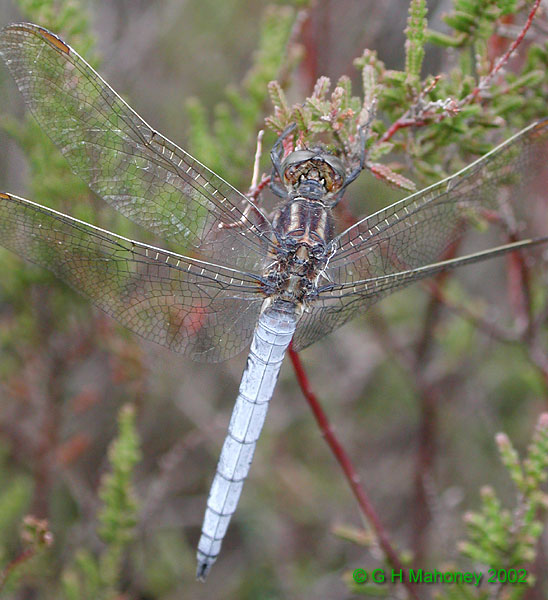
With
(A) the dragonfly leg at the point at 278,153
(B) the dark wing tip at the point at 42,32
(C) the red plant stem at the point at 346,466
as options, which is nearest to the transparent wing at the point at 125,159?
(B) the dark wing tip at the point at 42,32

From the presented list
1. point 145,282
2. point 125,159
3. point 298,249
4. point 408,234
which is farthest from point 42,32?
point 408,234

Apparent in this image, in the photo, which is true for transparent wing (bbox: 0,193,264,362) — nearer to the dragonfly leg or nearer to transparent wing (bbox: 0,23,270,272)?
transparent wing (bbox: 0,23,270,272)

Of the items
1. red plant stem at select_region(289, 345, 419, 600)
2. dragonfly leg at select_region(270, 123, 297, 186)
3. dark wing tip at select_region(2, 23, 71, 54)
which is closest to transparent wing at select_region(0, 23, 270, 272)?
dark wing tip at select_region(2, 23, 71, 54)

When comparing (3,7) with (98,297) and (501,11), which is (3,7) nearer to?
(98,297)

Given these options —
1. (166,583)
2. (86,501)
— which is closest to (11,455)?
(86,501)

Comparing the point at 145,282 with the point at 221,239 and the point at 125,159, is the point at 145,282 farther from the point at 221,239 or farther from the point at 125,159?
the point at 125,159

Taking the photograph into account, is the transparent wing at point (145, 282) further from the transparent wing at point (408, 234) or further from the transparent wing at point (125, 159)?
the transparent wing at point (408, 234)

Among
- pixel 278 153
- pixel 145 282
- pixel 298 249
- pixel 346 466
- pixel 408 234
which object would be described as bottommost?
pixel 346 466
